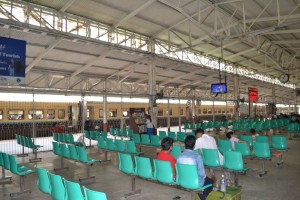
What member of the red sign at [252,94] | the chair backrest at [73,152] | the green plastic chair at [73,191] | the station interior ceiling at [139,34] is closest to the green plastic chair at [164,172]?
the green plastic chair at [73,191]

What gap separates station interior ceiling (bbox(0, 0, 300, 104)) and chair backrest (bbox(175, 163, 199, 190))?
6.25 meters

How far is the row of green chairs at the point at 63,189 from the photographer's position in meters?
3.02

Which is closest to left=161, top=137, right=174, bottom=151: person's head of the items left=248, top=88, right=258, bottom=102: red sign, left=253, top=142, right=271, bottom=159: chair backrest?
left=253, top=142, right=271, bottom=159: chair backrest

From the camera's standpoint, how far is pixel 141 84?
19.4 m

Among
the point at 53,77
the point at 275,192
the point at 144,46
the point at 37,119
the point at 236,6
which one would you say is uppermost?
the point at 236,6

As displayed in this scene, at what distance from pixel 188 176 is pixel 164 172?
550 mm

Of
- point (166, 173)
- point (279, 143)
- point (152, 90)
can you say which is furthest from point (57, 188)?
point (152, 90)

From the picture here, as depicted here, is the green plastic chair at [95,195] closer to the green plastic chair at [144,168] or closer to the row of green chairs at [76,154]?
the green plastic chair at [144,168]

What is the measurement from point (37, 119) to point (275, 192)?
42.6 feet

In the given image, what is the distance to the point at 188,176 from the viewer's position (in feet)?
14.0

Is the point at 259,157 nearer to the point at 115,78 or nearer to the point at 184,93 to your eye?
the point at 115,78

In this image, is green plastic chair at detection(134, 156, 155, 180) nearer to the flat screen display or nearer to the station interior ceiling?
the station interior ceiling

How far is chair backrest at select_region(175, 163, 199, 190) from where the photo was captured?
4.21 m

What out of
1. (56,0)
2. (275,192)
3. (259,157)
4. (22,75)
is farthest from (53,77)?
(275,192)
